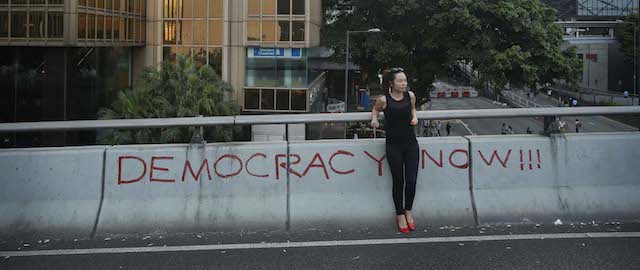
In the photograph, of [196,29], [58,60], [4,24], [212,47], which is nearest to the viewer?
[4,24]

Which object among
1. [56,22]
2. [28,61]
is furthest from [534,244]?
[28,61]

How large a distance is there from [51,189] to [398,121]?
10.7ft

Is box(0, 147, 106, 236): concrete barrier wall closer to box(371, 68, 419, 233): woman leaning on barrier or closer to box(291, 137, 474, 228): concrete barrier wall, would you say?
box(291, 137, 474, 228): concrete barrier wall

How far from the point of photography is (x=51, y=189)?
19.7ft

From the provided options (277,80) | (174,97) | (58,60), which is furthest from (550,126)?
(277,80)

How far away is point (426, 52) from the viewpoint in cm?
3975

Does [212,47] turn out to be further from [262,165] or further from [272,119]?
[262,165]

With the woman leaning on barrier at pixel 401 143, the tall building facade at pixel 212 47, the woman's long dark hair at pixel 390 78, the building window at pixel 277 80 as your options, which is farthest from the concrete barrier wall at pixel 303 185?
the building window at pixel 277 80

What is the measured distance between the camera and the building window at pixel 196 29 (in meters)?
35.5

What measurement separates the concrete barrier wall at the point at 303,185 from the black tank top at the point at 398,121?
394 millimetres

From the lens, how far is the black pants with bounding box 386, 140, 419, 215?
5941 millimetres

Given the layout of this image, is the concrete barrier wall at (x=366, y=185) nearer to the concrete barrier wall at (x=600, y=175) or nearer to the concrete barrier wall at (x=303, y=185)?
the concrete barrier wall at (x=303, y=185)

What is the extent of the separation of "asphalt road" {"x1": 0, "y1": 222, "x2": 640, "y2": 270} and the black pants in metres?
0.28

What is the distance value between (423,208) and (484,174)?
72 cm
